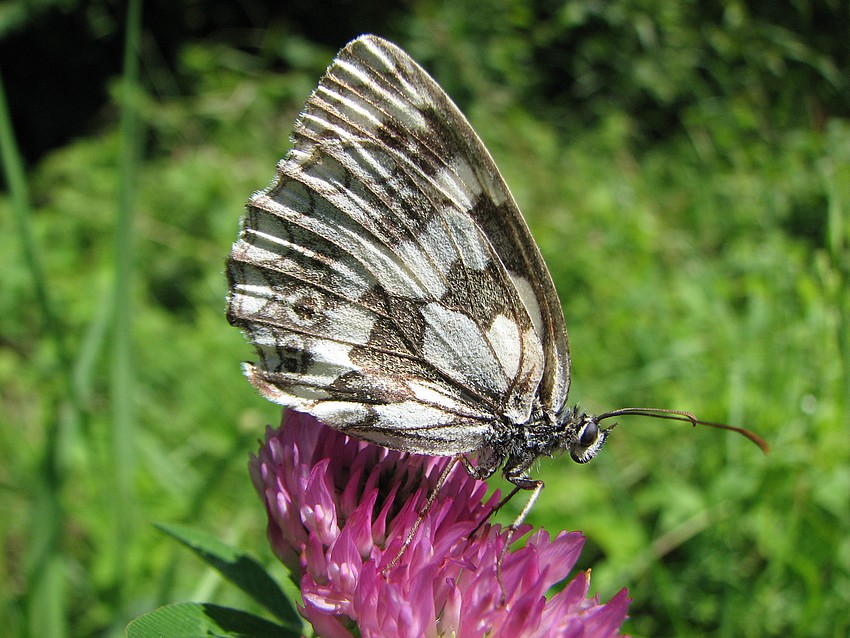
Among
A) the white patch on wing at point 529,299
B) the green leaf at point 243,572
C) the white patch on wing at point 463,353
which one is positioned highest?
the white patch on wing at point 529,299

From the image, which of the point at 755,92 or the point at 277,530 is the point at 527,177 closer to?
the point at 755,92

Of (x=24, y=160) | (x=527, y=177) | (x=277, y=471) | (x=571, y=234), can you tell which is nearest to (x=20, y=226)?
(x=277, y=471)

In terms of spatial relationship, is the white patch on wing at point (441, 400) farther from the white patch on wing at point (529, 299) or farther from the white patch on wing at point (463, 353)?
the white patch on wing at point (529, 299)

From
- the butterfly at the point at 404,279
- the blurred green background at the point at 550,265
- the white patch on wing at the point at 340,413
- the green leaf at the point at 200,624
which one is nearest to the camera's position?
the green leaf at the point at 200,624

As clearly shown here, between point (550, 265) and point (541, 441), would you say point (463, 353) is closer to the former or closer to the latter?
point (541, 441)

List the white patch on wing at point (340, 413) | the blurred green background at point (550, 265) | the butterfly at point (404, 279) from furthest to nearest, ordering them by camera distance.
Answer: the blurred green background at point (550, 265) < the butterfly at point (404, 279) < the white patch on wing at point (340, 413)

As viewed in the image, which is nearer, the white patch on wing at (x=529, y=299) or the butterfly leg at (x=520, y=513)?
the butterfly leg at (x=520, y=513)

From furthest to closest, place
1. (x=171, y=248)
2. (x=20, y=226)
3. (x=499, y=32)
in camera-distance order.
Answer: (x=499, y=32) < (x=171, y=248) < (x=20, y=226)

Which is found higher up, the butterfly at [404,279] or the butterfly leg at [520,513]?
the butterfly at [404,279]

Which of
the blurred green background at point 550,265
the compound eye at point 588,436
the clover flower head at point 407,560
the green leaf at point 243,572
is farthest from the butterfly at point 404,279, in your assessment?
the blurred green background at point 550,265
